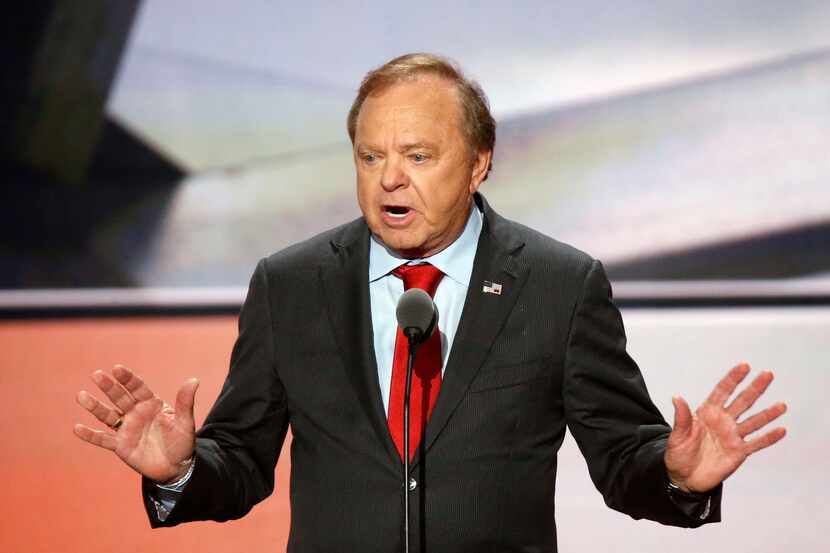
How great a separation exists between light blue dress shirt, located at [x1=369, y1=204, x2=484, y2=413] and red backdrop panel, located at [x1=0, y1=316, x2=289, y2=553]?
166 centimetres

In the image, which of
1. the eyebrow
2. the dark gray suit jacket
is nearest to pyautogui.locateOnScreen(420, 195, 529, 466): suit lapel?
the dark gray suit jacket

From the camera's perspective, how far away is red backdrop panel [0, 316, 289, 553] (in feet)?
12.0

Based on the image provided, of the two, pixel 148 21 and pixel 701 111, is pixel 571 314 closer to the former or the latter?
pixel 701 111

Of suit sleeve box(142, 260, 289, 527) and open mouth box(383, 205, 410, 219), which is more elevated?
open mouth box(383, 205, 410, 219)

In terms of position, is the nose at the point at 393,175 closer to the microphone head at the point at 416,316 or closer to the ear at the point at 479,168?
the ear at the point at 479,168

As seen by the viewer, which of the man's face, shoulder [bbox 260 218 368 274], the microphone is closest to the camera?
the microphone

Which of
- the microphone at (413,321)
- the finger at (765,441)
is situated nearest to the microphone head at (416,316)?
the microphone at (413,321)

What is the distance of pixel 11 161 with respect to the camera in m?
6.49

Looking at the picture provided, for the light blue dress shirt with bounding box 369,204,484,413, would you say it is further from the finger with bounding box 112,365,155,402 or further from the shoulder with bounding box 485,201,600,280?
the finger with bounding box 112,365,155,402

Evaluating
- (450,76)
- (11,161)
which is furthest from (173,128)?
(450,76)

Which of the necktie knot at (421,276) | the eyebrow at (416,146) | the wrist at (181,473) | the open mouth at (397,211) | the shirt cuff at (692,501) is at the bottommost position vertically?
the shirt cuff at (692,501)

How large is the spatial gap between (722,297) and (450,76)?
4256 millimetres

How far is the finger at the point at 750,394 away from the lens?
5.86 feet

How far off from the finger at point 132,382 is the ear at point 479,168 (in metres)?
0.74
